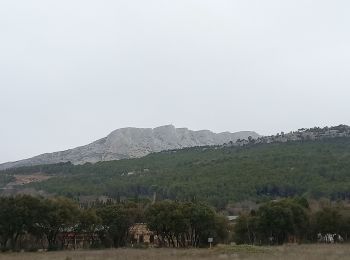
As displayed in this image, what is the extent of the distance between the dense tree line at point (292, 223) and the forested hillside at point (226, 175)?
4306 centimetres

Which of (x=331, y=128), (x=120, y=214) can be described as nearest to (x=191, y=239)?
(x=120, y=214)

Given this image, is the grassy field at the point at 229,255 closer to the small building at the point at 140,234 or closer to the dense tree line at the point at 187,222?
the dense tree line at the point at 187,222

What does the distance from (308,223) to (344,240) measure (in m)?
4.87

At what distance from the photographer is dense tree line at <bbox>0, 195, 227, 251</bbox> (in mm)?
57719

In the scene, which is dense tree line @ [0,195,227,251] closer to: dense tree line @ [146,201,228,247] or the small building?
dense tree line @ [146,201,228,247]

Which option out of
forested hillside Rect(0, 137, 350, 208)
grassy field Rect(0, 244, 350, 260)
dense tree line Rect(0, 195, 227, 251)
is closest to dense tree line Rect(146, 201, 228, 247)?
dense tree line Rect(0, 195, 227, 251)

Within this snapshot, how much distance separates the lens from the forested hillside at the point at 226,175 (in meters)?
116

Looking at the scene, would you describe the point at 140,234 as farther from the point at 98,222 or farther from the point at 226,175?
the point at 226,175

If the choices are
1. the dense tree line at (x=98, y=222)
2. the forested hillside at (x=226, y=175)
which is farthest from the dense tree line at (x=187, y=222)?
the forested hillside at (x=226, y=175)

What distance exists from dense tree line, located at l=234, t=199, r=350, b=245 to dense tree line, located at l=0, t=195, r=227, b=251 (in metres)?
4.32

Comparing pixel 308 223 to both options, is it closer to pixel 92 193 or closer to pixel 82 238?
pixel 82 238

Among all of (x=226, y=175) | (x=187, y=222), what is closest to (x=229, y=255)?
(x=187, y=222)

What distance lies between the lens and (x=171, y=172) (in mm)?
149875

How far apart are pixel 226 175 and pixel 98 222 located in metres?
73.7
